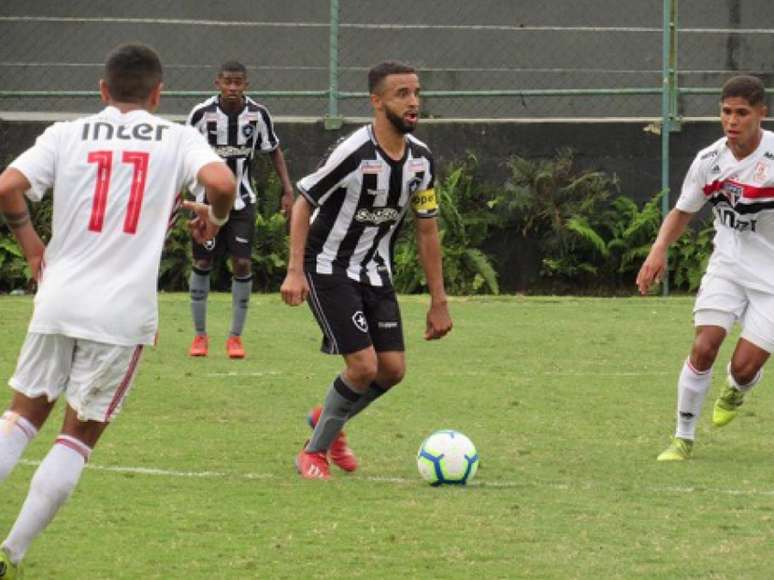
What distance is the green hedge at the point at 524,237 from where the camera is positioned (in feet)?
63.7

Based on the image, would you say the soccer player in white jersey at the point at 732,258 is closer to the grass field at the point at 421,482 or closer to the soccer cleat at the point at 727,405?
the soccer cleat at the point at 727,405

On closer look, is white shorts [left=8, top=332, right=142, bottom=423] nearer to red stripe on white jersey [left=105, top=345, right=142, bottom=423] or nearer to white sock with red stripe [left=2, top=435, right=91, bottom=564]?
red stripe on white jersey [left=105, top=345, right=142, bottom=423]

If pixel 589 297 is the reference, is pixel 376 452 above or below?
above

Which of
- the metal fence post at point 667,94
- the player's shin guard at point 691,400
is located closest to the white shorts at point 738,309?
the player's shin guard at point 691,400

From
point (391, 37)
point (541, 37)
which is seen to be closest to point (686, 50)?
point (541, 37)

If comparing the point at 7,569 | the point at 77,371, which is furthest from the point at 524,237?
the point at 7,569

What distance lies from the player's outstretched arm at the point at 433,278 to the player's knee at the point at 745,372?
5.79 feet

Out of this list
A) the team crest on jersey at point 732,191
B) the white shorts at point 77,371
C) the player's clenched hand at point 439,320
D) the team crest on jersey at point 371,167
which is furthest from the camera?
the team crest on jersey at point 732,191

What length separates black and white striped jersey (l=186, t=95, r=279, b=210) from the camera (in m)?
14.7

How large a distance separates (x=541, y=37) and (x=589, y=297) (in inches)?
154

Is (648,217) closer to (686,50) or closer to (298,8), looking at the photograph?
Result: (686,50)

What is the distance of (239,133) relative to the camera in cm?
1486

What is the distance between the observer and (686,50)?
21688mm

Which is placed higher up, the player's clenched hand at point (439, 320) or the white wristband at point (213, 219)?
the white wristband at point (213, 219)
